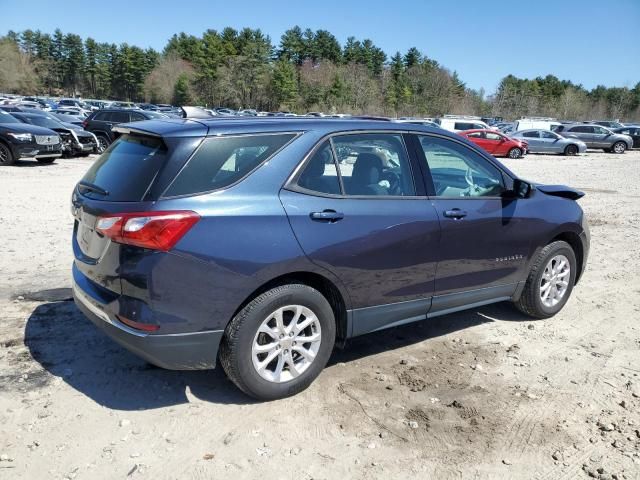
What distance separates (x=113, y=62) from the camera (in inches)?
4550

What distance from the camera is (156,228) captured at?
2.99 metres

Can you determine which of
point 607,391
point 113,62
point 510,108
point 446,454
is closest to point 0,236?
point 446,454

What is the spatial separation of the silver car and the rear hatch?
105ft

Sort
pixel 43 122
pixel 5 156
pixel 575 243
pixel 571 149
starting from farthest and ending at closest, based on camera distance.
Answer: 1. pixel 571 149
2. pixel 43 122
3. pixel 5 156
4. pixel 575 243

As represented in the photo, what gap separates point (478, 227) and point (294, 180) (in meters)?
1.69

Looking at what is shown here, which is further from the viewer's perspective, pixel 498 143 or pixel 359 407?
pixel 498 143

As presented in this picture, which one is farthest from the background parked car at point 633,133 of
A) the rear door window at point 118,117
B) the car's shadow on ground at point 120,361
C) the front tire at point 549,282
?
the car's shadow on ground at point 120,361

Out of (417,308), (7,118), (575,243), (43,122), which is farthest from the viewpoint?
(43,122)

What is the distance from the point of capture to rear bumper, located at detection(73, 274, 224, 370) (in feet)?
10.1

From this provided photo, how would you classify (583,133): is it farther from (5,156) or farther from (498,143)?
(5,156)

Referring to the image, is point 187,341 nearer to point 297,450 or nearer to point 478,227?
point 297,450

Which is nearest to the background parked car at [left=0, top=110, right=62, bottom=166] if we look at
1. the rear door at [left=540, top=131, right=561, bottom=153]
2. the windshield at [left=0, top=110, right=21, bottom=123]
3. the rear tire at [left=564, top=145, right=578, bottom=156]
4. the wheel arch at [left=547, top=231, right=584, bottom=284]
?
the windshield at [left=0, top=110, right=21, bottom=123]

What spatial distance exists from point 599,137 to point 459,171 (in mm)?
36654

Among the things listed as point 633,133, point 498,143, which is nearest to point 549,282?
point 498,143
